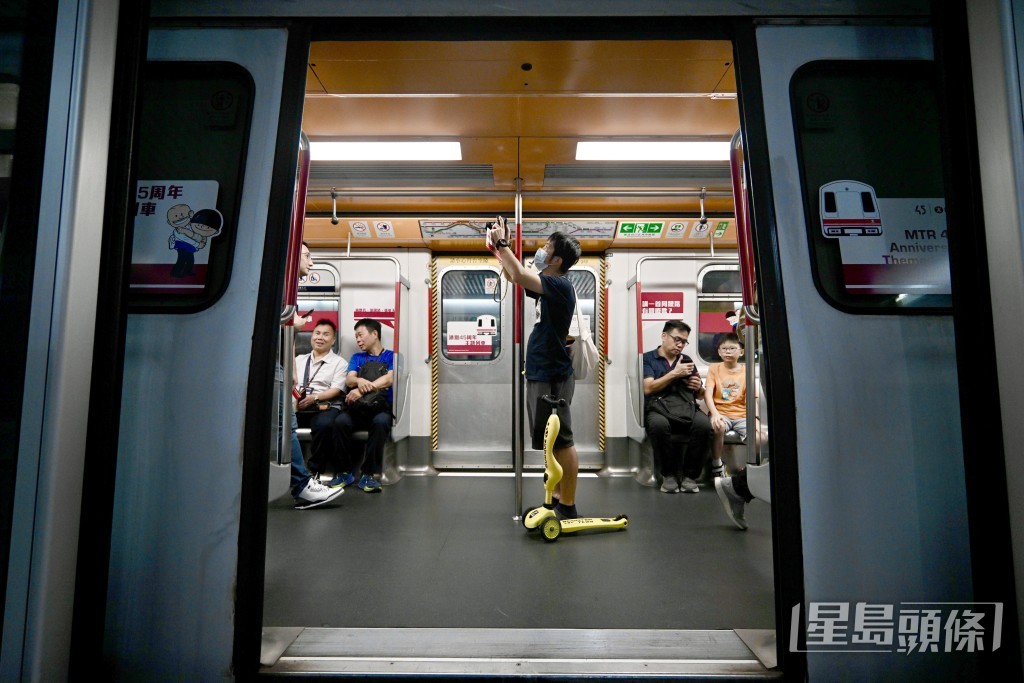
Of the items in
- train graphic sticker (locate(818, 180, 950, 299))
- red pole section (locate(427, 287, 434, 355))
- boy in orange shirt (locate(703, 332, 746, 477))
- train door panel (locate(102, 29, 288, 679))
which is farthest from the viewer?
red pole section (locate(427, 287, 434, 355))

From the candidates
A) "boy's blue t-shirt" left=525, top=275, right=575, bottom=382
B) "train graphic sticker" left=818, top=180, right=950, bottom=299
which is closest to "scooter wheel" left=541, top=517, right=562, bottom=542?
"boy's blue t-shirt" left=525, top=275, right=575, bottom=382

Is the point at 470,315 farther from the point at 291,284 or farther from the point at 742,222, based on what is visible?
the point at 742,222

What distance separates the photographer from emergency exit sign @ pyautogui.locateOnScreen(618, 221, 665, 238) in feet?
15.0

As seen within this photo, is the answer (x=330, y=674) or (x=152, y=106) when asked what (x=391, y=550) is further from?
(x=152, y=106)

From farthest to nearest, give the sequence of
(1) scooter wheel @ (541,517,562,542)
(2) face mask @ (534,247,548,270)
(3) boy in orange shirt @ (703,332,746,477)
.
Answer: (3) boy in orange shirt @ (703,332,746,477) → (2) face mask @ (534,247,548,270) → (1) scooter wheel @ (541,517,562,542)

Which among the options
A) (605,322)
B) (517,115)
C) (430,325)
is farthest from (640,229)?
(430,325)

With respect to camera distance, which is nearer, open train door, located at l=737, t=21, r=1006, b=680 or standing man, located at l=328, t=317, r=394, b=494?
open train door, located at l=737, t=21, r=1006, b=680

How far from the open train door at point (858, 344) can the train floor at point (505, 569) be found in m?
0.54

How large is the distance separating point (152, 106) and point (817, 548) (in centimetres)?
266

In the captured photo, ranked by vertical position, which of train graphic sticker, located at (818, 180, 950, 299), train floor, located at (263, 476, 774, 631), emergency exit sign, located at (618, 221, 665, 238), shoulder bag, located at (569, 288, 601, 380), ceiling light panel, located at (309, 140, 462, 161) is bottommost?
train floor, located at (263, 476, 774, 631)

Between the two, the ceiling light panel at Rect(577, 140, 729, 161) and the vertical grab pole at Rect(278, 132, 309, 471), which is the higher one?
the ceiling light panel at Rect(577, 140, 729, 161)

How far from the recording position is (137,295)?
156 cm

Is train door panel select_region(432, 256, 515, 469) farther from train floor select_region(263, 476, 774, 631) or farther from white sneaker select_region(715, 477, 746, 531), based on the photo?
white sneaker select_region(715, 477, 746, 531)

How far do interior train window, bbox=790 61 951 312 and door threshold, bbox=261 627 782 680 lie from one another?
4.05 ft
